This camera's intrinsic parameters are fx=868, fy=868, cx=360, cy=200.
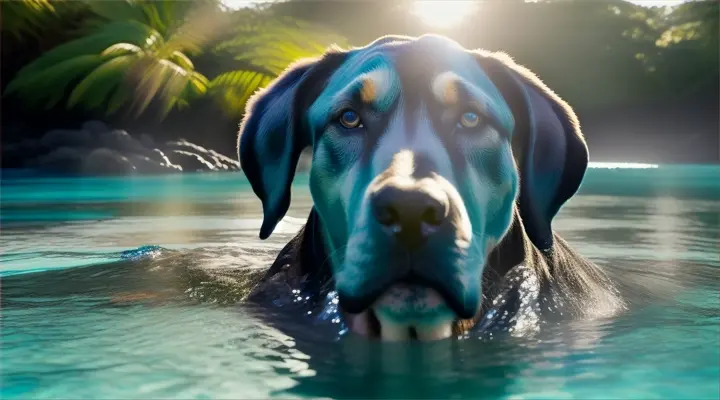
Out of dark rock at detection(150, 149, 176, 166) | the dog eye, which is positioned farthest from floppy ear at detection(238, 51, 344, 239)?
dark rock at detection(150, 149, 176, 166)

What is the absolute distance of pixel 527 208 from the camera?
14.6 feet

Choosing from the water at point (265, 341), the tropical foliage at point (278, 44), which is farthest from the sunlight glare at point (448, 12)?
the water at point (265, 341)

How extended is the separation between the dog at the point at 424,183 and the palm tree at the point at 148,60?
2558 cm

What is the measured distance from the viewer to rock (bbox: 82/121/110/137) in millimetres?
31450

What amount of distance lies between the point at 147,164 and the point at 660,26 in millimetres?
28937

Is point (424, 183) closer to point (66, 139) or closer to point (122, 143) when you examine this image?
point (122, 143)

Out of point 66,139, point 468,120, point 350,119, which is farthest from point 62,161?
point 468,120

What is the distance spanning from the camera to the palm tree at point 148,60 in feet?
102

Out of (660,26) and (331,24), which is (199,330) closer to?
(331,24)

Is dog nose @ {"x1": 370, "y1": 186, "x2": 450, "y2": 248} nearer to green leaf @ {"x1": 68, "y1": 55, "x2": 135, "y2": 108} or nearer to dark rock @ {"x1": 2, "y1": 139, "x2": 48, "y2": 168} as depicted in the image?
dark rock @ {"x1": 2, "y1": 139, "x2": 48, "y2": 168}

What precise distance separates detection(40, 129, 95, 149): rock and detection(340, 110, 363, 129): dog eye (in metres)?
26.8

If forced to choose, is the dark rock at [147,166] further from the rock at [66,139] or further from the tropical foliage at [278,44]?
the tropical foliage at [278,44]

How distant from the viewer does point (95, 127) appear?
104 feet

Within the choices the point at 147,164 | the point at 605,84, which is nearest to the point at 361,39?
the point at 605,84
